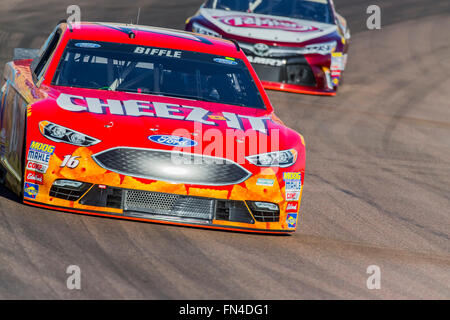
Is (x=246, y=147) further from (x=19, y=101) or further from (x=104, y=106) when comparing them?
(x=19, y=101)

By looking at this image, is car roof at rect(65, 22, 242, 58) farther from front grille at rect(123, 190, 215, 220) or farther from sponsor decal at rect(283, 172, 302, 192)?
front grille at rect(123, 190, 215, 220)

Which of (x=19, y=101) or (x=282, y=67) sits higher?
(x=19, y=101)

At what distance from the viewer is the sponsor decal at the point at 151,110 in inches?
257

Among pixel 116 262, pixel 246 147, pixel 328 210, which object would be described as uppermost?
pixel 246 147

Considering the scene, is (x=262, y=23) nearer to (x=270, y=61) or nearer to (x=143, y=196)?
(x=270, y=61)

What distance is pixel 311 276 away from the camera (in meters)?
5.63

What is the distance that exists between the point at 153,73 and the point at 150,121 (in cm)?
113

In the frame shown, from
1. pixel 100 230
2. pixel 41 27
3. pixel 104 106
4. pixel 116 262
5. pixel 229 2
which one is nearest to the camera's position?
pixel 116 262

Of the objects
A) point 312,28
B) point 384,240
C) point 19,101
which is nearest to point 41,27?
point 312,28

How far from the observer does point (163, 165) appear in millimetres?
6203

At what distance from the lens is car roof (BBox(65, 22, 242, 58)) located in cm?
768

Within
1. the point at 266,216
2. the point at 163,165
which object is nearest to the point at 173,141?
the point at 163,165

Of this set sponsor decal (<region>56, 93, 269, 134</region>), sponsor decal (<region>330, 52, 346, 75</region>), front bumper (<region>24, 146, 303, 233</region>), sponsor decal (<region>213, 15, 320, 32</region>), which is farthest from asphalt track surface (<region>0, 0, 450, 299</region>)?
sponsor decal (<region>213, 15, 320, 32</region>)
